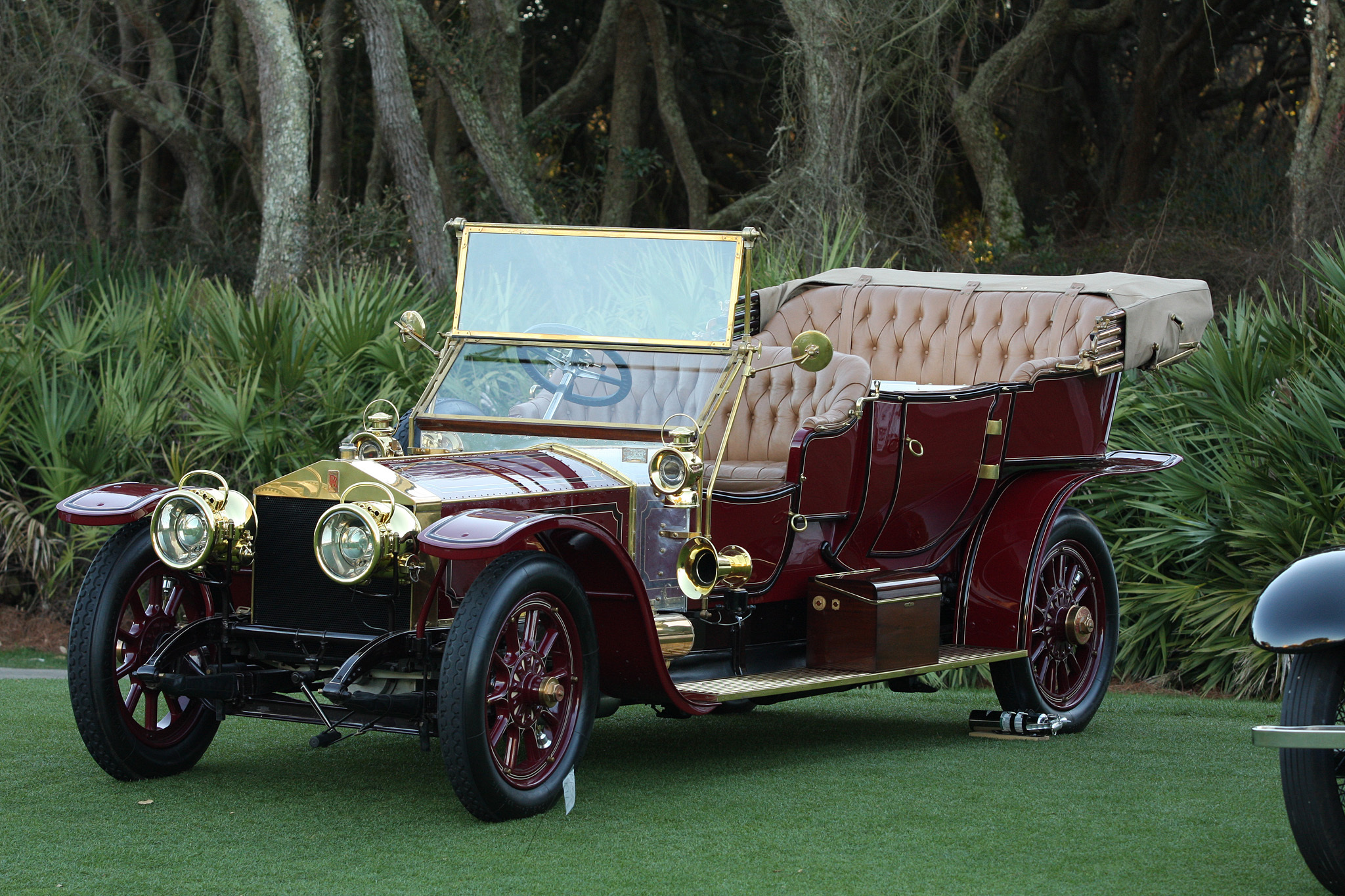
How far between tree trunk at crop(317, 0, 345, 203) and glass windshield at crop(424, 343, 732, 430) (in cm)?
1275

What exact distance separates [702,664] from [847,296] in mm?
2566

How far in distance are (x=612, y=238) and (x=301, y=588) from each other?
1.86 metres

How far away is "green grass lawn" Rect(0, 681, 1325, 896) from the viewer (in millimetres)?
4031

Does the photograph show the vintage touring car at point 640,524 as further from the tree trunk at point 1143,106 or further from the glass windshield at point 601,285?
the tree trunk at point 1143,106

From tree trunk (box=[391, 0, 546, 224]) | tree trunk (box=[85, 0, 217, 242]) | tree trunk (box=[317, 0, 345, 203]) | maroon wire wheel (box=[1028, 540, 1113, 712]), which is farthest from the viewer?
tree trunk (box=[317, 0, 345, 203])

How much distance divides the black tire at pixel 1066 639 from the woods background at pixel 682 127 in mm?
4916

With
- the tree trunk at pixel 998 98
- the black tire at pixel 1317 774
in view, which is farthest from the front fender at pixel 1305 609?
the tree trunk at pixel 998 98

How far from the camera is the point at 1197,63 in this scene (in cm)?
1906

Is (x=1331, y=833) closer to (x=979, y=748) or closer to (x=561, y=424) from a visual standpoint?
(x=979, y=748)

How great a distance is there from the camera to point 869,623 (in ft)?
18.9

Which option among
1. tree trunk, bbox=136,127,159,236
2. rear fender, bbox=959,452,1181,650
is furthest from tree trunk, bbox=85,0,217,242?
rear fender, bbox=959,452,1181,650

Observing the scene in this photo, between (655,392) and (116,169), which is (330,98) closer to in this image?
(116,169)

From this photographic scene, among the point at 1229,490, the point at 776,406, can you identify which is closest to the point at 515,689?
the point at 776,406

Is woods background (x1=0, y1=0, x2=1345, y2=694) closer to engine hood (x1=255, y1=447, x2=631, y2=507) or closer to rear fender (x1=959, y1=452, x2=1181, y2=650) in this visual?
rear fender (x1=959, y1=452, x2=1181, y2=650)
